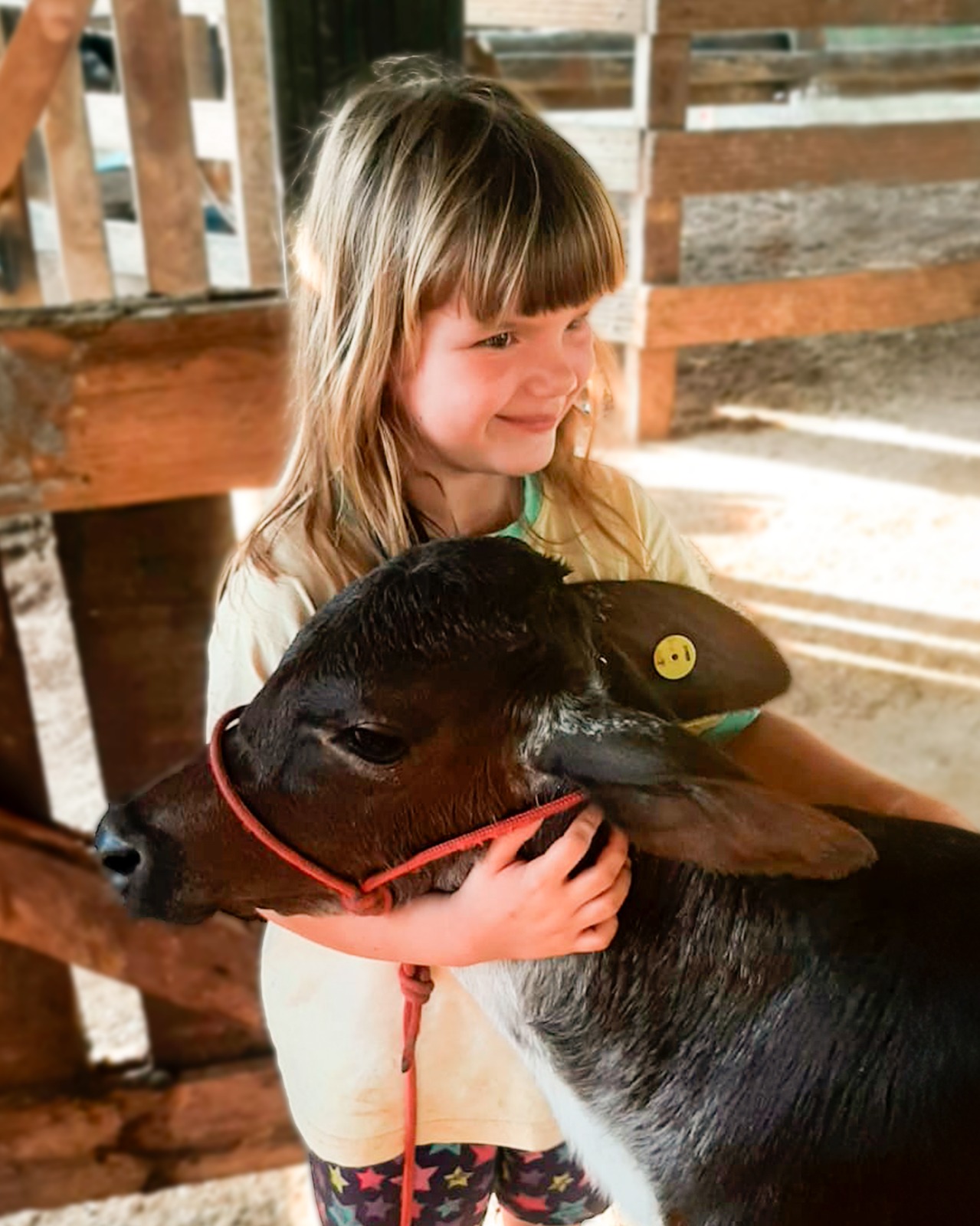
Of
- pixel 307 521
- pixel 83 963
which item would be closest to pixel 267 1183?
pixel 83 963

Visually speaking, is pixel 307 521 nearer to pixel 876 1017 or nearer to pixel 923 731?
pixel 876 1017

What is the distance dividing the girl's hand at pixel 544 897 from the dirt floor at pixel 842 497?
7.31 feet

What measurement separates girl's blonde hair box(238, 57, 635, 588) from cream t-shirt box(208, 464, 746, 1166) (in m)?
0.10

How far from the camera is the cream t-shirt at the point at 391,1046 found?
174cm

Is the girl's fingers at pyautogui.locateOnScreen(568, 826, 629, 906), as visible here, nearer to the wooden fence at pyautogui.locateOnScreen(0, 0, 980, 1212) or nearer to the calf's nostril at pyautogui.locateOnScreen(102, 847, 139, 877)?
the calf's nostril at pyautogui.locateOnScreen(102, 847, 139, 877)

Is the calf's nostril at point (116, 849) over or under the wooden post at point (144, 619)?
over

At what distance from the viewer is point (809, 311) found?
5992 mm

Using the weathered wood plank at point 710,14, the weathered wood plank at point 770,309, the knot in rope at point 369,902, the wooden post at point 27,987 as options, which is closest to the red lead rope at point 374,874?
the knot in rope at point 369,902

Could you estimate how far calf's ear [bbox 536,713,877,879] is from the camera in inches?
44.5

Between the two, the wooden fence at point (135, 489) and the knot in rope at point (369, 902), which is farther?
the wooden fence at point (135, 489)

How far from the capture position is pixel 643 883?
1.49m

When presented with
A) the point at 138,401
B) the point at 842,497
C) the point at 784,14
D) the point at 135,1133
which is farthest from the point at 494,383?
the point at 784,14

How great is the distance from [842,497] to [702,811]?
4184 millimetres

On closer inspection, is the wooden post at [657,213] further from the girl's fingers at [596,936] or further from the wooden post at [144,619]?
the girl's fingers at [596,936]
